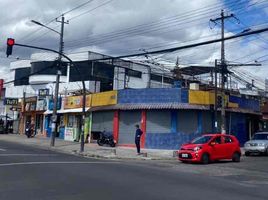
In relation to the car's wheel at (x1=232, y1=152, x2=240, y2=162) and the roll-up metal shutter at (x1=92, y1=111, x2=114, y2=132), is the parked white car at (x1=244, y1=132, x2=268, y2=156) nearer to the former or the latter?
the car's wheel at (x1=232, y1=152, x2=240, y2=162)

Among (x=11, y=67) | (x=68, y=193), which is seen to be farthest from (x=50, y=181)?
(x=11, y=67)

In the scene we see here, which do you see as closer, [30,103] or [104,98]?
[104,98]

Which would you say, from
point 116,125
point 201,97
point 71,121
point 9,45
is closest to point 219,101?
point 201,97

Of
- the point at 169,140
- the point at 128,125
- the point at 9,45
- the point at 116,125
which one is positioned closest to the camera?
the point at 9,45

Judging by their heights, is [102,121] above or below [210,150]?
above

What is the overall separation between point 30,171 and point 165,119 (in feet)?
58.8

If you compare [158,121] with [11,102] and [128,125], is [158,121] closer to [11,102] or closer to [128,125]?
[128,125]

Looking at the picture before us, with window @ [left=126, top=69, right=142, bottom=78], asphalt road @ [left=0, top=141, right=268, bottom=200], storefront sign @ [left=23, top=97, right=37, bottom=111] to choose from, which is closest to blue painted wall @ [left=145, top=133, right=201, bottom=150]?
asphalt road @ [left=0, top=141, right=268, bottom=200]

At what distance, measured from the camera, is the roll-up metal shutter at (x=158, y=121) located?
31.4 m

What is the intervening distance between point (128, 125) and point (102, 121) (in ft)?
10.8

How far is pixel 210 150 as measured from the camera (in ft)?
73.3

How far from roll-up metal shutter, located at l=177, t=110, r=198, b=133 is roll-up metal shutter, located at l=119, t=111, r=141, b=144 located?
3.17 meters

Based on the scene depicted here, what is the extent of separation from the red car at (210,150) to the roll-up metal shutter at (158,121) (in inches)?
319

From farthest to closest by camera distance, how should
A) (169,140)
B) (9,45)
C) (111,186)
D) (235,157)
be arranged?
1. (169,140)
2. (235,157)
3. (9,45)
4. (111,186)
